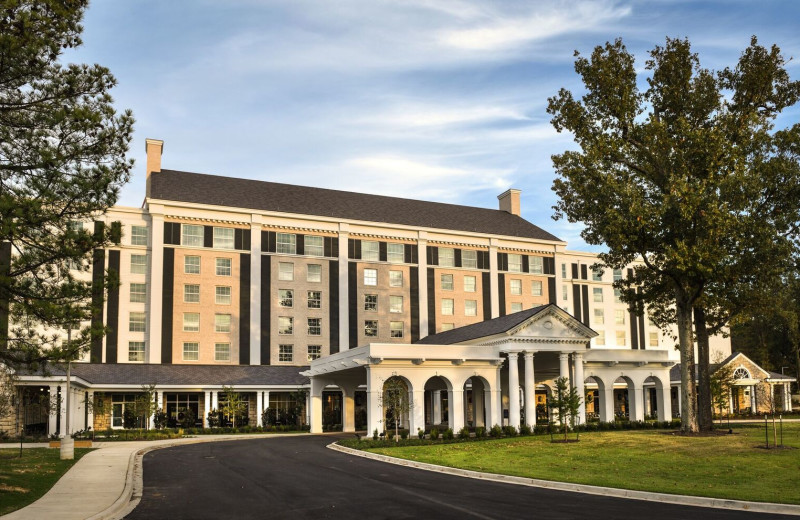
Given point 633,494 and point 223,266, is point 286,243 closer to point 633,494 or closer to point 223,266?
point 223,266

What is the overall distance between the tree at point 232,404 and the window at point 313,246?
606 inches

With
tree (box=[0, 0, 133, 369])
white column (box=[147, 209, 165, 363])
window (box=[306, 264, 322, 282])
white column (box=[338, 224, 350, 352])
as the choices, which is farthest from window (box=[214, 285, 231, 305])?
tree (box=[0, 0, 133, 369])

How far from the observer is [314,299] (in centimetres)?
6831

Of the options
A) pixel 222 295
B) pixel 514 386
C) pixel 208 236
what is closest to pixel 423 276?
pixel 222 295

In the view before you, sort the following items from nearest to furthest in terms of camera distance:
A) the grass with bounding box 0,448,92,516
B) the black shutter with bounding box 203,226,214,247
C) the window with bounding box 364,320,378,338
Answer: the grass with bounding box 0,448,92,516 < the black shutter with bounding box 203,226,214,247 < the window with bounding box 364,320,378,338

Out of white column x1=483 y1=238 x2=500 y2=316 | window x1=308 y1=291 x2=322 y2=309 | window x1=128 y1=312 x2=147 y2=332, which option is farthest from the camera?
white column x1=483 y1=238 x2=500 y2=316

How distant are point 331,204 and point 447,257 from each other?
13.1 m

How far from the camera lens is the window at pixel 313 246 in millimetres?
68812

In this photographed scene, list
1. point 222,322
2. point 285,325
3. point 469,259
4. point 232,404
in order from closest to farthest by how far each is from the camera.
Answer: point 232,404 < point 222,322 < point 285,325 < point 469,259

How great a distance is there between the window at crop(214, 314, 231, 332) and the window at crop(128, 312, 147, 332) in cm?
592

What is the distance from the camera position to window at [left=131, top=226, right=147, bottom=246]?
208ft

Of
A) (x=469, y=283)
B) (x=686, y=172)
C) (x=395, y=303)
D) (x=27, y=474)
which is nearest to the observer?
(x=27, y=474)

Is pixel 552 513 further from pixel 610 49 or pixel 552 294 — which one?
pixel 552 294

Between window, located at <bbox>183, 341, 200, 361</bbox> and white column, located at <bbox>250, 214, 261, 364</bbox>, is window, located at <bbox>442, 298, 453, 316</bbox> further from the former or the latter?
window, located at <bbox>183, 341, 200, 361</bbox>
